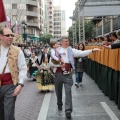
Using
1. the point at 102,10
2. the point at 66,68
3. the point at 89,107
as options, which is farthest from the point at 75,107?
the point at 102,10

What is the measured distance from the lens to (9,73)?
4988 mm

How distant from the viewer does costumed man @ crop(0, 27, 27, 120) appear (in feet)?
16.3

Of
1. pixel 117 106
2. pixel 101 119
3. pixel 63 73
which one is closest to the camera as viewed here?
pixel 101 119

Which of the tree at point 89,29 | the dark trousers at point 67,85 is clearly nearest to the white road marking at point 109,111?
the dark trousers at point 67,85

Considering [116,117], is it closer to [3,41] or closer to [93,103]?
[93,103]

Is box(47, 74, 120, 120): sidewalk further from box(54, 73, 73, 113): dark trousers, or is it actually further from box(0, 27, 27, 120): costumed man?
box(0, 27, 27, 120): costumed man

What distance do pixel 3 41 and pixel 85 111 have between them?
142 inches

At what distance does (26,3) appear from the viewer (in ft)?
284

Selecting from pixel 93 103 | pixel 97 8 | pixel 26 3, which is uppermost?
pixel 26 3

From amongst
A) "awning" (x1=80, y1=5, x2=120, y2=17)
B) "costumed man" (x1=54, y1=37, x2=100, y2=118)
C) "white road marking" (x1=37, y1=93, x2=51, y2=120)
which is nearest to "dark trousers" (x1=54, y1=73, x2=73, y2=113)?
"costumed man" (x1=54, y1=37, x2=100, y2=118)

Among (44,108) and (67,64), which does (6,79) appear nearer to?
(67,64)

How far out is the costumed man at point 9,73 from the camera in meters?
4.98

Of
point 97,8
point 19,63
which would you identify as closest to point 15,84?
point 19,63

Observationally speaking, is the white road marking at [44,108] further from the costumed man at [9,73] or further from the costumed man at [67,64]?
the costumed man at [9,73]
